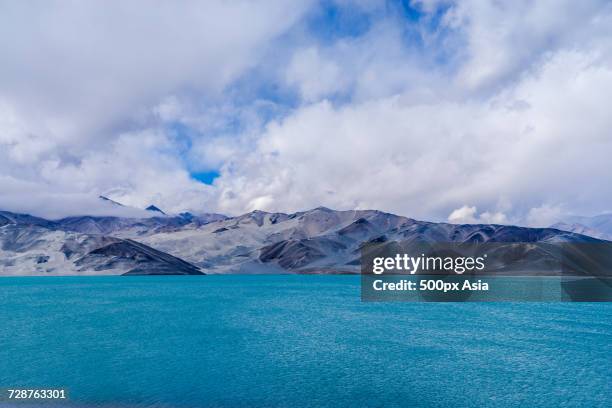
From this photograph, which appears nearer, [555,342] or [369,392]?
[369,392]

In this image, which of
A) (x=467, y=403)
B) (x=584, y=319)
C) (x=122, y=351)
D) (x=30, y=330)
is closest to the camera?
(x=467, y=403)

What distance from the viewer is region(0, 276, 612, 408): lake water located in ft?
102

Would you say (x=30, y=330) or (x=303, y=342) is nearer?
(x=303, y=342)

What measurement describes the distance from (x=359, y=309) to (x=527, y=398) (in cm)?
5670

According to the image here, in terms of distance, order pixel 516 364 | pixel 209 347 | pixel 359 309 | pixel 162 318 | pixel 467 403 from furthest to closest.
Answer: pixel 359 309 < pixel 162 318 < pixel 209 347 < pixel 516 364 < pixel 467 403

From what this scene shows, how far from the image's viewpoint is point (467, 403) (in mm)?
29766

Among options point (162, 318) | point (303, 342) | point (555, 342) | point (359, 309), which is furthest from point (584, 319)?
point (162, 318)

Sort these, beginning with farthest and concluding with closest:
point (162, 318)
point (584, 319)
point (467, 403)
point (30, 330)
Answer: point (584, 319)
point (162, 318)
point (30, 330)
point (467, 403)

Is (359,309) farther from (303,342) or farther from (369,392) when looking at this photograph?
(369,392)

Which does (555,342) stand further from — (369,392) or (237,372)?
(237,372)

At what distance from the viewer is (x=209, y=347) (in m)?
47.9

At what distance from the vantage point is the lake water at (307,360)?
3094cm

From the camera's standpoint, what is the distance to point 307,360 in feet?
134

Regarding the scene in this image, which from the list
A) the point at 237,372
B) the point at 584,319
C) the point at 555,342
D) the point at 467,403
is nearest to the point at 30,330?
the point at 237,372
